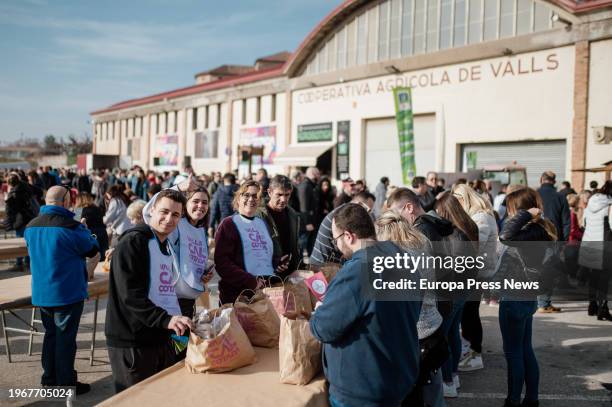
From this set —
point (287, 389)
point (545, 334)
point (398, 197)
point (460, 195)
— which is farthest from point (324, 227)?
point (545, 334)

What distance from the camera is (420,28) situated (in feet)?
74.9

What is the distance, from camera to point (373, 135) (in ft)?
82.2

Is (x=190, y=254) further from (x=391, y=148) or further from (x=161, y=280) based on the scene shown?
(x=391, y=148)

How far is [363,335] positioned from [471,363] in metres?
3.53

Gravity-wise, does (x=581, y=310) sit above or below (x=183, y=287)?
below

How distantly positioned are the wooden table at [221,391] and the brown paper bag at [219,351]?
0.05m

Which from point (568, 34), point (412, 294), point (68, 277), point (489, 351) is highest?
point (568, 34)

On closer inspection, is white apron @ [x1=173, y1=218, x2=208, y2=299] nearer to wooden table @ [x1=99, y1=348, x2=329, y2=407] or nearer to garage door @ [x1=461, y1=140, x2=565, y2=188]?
Answer: wooden table @ [x1=99, y1=348, x2=329, y2=407]

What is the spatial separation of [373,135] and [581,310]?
17.6 metres

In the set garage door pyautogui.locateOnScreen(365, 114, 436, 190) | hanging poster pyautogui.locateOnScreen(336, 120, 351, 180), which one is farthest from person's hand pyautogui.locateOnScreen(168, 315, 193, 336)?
hanging poster pyautogui.locateOnScreen(336, 120, 351, 180)

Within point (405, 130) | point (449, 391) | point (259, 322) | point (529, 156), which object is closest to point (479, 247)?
point (449, 391)

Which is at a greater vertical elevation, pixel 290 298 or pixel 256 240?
pixel 256 240

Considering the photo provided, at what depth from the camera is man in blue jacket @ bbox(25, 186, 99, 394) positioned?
14.4 feet

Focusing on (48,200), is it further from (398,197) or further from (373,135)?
(373,135)
